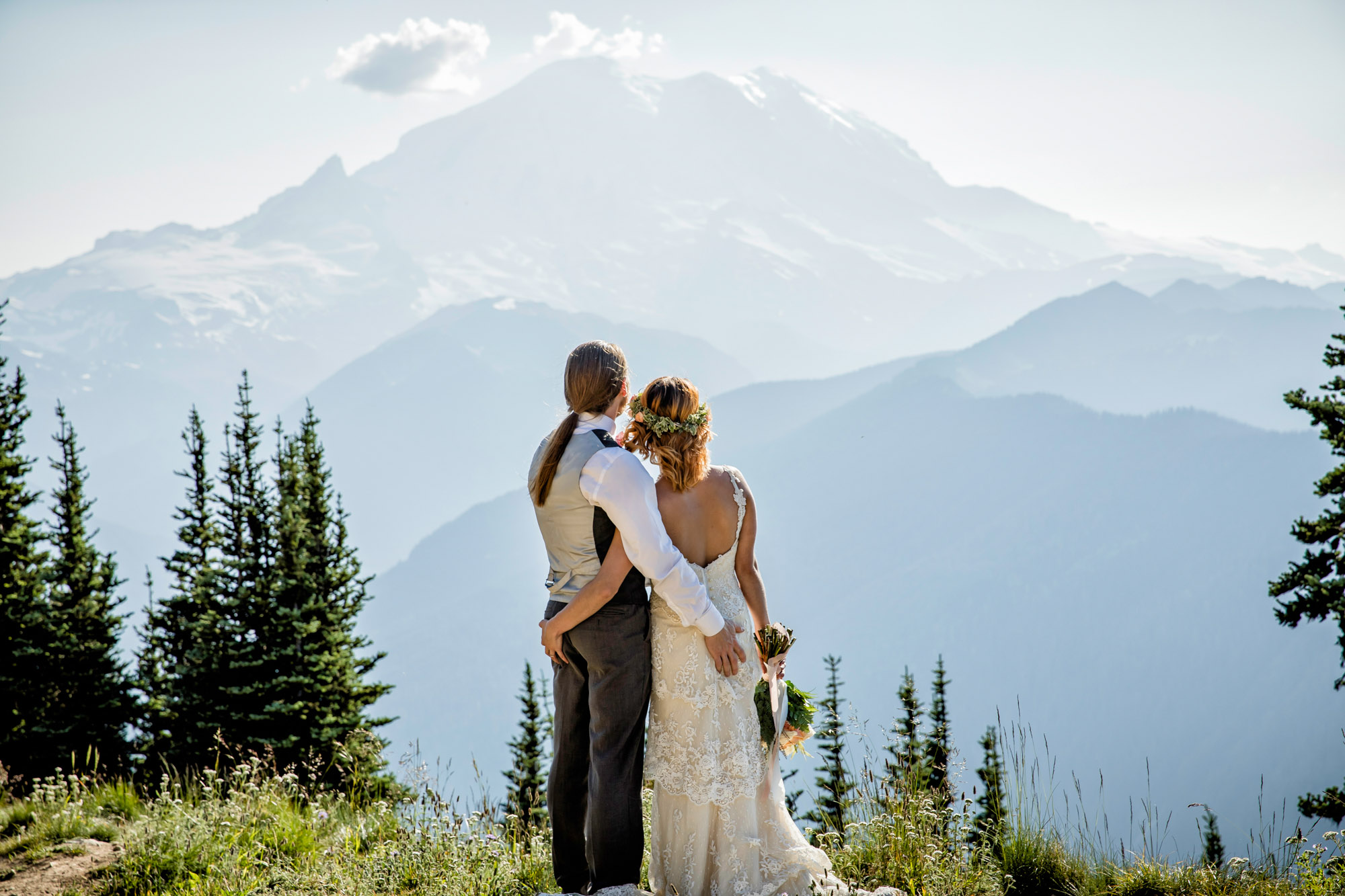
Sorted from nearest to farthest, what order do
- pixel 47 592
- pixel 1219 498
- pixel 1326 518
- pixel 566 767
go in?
pixel 566 767
pixel 1326 518
pixel 47 592
pixel 1219 498

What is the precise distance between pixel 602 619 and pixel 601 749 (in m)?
0.59

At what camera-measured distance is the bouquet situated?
14.0ft

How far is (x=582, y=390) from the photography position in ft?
13.2

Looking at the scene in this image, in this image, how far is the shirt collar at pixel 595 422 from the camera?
13.1ft

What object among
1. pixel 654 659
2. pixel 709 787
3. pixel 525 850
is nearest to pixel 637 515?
pixel 654 659

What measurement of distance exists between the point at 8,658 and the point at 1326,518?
79.2 ft

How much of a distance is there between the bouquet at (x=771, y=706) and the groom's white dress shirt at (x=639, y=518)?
1.75ft

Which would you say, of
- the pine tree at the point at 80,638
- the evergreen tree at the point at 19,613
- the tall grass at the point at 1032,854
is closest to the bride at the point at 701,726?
the tall grass at the point at 1032,854

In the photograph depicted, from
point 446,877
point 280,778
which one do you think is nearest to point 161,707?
point 280,778

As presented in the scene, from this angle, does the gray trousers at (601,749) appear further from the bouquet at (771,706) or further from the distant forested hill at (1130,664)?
the distant forested hill at (1130,664)

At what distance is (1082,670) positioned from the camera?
16825 centimetres

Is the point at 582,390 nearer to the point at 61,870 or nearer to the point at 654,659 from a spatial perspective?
the point at 654,659

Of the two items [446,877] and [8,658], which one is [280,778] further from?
[8,658]

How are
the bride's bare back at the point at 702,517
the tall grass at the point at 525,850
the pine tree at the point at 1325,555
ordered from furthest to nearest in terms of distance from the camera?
the pine tree at the point at 1325,555 → the bride's bare back at the point at 702,517 → the tall grass at the point at 525,850
